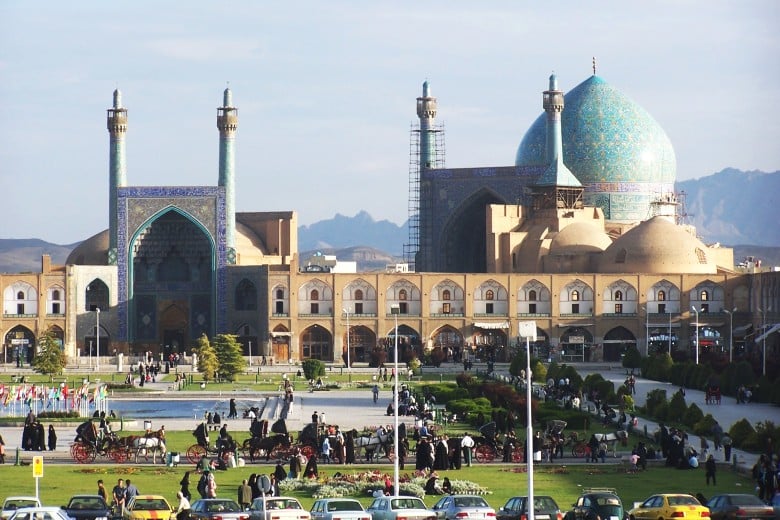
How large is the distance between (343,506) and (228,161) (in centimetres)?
5109

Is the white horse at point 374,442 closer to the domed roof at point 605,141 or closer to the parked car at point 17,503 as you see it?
the parked car at point 17,503

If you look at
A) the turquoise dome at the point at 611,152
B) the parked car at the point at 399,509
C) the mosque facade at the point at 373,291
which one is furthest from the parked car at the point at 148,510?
the turquoise dome at the point at 611,152

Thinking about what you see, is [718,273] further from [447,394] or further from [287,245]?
[447,394]

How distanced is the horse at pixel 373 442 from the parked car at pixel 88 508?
9422mm

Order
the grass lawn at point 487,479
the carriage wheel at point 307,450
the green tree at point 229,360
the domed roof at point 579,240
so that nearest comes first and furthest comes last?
the grass lawn at point 487,479, the carriage wheel at point 307,450, the green tree at point 229,360, the domed roof at point 579,240

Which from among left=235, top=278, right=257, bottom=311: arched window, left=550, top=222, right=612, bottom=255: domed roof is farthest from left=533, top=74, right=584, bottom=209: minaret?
left=235, top=278, right=257, bottom=311: arched window

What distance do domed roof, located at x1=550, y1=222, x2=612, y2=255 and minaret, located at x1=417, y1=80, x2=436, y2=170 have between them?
7547mm

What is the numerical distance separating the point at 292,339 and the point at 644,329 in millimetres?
13562

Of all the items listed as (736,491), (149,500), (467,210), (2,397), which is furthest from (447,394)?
(467,210)

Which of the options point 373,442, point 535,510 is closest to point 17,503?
point 535,510

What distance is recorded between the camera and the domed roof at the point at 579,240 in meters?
73.2

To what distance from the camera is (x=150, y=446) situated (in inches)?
1278

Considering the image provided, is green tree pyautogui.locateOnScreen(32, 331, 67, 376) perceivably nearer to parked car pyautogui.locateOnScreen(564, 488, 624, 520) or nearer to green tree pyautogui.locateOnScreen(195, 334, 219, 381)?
green tree pyautogui.locateOnScreen(195, 334, 219, 381)

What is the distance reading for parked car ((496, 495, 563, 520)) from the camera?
75.8ft
